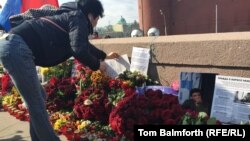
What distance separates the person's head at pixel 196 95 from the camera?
12.2 feet

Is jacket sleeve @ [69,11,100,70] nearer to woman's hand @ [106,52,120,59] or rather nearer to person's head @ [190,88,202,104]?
person's head @ [190,88,202,104]

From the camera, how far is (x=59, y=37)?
10.3 feet

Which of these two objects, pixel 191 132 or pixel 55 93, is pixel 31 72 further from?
pixel 55 93

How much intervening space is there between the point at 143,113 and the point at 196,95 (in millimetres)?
626

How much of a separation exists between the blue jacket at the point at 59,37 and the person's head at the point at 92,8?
0.14 feet

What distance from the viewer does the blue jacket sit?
3035 millimetres

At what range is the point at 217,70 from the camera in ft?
12.5

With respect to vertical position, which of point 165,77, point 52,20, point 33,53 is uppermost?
point 52,20

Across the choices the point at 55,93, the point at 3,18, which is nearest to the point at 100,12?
the point at 55,93

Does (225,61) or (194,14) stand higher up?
(194,14)

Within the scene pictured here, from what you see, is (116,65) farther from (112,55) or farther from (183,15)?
(183,15)

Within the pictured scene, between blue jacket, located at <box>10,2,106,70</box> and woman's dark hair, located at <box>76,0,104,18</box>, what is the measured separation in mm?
44

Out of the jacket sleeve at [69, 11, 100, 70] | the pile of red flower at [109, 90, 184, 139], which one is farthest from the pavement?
the jacket sleeve at [69, 11, 100, 70]

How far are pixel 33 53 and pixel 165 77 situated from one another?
178 centimetres
